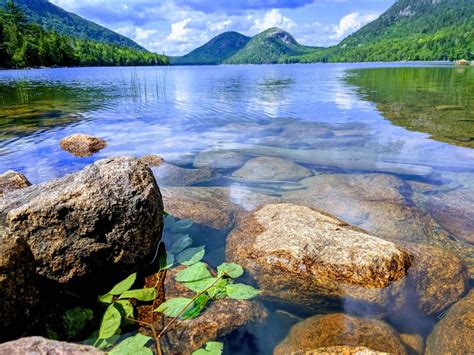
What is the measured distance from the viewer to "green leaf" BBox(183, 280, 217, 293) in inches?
→ 215

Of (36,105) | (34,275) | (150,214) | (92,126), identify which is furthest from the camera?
(36,105)

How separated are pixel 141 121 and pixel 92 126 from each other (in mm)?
3304

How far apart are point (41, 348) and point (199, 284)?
2.96 metres

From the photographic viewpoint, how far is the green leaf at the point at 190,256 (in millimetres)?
6484

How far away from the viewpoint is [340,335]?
504cm

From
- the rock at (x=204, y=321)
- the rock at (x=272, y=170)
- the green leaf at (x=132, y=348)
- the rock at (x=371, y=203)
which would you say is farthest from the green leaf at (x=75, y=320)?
the rock at (x=272, y=170)

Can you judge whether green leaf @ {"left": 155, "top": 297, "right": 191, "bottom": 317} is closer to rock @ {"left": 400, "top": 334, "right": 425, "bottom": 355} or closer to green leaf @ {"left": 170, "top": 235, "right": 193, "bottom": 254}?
green leaf @ {"left": 170, "top": 235, "right": 193, "bottom": 254}

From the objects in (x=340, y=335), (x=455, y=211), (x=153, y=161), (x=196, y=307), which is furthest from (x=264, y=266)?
(x=153, y=161)

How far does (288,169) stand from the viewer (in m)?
12.8

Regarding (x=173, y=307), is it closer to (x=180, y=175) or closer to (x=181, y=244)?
(x=181, y=244)

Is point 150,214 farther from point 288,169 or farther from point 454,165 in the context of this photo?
point 454,165

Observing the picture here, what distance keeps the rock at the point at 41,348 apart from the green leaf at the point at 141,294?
2549mm

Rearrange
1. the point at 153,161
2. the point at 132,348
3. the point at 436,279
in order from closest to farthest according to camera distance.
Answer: the point at 132,348, the point at 436,279, the point at 153,161

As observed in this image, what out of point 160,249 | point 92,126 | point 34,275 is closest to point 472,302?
point 160,249
